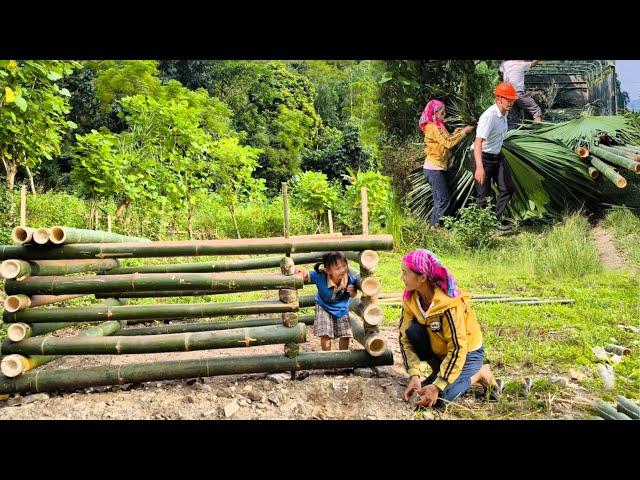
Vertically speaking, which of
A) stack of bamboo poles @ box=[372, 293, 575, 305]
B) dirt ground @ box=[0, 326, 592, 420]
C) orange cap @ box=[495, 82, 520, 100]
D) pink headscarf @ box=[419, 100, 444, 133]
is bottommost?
dirt ground @ box=[0, 326, 592, 420]

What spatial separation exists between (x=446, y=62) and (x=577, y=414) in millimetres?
3876

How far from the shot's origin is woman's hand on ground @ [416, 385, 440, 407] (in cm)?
308

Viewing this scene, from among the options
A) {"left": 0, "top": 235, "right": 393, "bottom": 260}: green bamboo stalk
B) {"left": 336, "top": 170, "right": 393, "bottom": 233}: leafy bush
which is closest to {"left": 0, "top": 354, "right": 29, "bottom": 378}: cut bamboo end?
{"left": 0, "top": 235, "right": 393, "bottom": 260}: green bamboo stalk

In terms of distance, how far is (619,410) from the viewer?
306 centimetres

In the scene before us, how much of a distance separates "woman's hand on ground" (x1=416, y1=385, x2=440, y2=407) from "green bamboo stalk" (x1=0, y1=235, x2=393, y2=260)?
38.4 inches

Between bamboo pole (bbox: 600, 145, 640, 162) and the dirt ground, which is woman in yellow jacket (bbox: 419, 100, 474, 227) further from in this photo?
the dirt ground

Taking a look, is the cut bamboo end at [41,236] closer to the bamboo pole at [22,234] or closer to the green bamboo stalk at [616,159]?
the bamboo pole at [22,234]

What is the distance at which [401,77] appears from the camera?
614 cm

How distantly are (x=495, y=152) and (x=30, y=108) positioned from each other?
14.3 feet

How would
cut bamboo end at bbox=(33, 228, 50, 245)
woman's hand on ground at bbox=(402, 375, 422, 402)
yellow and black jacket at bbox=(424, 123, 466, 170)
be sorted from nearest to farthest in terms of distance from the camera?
1. woman's hand on ground at bbox=(402, 375, 422, 402)
2. cut bamboo end at bbox=(33, 228, 50, 245)
3. yellow and black jacket at bbox=(424, 123, 466, 170)

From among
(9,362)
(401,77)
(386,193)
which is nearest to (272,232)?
(386,193)

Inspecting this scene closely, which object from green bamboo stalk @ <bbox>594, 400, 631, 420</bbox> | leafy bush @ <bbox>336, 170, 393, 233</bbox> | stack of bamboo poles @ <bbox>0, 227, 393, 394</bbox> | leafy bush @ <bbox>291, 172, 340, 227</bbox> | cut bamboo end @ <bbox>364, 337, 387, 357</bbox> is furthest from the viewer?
leafy bush @ <bbox>291, 172, 340, 227</bbox>

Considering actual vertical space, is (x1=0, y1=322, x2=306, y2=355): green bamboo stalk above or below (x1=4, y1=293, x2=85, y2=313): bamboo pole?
below

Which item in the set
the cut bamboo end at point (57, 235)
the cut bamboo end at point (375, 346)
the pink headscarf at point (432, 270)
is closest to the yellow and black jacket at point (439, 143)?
the cut bamboo end at point (375, 346)
